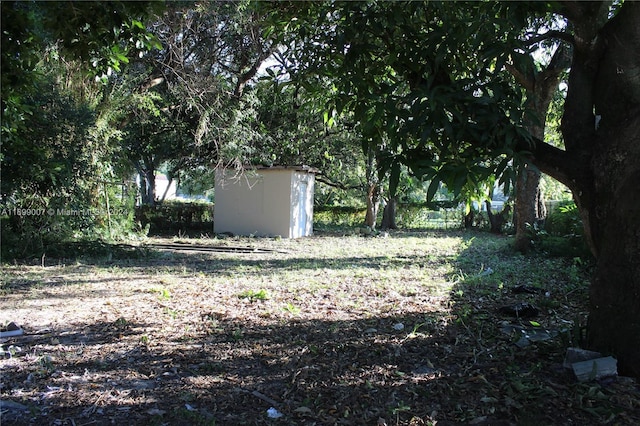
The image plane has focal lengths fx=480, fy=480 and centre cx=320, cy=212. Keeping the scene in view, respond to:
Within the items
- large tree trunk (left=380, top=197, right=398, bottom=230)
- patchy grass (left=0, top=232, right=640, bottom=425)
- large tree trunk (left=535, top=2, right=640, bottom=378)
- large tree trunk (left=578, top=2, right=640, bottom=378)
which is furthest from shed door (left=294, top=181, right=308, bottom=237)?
large tree trunk (left=578, top=2, right=640, bottom=378)

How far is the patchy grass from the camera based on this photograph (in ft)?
10.1

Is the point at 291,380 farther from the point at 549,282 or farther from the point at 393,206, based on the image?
the point at 393,206

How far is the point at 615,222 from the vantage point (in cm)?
342

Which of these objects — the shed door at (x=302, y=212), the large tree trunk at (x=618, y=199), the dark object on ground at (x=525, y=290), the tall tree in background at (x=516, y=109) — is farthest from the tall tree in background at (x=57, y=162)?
the shed door at (x=302, y=212)

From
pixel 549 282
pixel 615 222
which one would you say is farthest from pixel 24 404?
pixel 549 282

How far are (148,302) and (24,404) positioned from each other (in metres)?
2.98

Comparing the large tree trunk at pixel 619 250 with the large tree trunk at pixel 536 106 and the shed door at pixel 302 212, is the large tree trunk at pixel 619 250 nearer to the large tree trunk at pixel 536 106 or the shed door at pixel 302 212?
the large tree trunk at pixel 536 106

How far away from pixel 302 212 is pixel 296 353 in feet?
48.3

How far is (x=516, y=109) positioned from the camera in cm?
315

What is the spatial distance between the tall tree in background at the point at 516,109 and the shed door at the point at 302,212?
Answer: 14407mm

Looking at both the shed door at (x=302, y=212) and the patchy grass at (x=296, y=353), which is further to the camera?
the shed door at (x=302, y=212)

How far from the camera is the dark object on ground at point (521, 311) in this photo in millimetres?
5055

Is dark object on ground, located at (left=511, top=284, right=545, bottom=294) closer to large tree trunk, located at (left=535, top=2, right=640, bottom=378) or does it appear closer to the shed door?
large tree trunk, located at (left=535, top=2, right=640, bottom=378)

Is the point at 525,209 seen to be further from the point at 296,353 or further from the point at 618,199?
the point at 296,353
